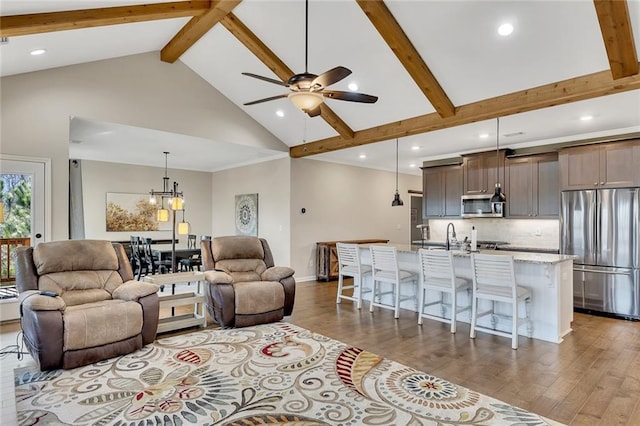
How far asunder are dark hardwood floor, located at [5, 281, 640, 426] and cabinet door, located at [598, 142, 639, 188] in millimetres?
1846

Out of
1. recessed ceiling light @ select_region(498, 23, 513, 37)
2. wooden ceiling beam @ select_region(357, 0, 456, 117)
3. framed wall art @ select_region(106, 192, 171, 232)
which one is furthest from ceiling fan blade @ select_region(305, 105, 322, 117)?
framed wall art @ select_region(106, 192, 171, 232)

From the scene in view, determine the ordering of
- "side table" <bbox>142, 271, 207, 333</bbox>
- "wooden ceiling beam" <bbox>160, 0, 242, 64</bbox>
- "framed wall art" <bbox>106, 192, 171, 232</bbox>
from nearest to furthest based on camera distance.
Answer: "side table" <bbox>142, 271, 207, 333</bbox>, "wooden ceiling beam" <bbox>160, 0, 242, 64</bbox>, "framed wall art" <bbox>106, 192, 171, 232</bbox>

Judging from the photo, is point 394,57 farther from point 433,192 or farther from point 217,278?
point 433,192

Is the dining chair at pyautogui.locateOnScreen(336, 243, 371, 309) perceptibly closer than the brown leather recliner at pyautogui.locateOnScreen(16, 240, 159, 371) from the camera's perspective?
No

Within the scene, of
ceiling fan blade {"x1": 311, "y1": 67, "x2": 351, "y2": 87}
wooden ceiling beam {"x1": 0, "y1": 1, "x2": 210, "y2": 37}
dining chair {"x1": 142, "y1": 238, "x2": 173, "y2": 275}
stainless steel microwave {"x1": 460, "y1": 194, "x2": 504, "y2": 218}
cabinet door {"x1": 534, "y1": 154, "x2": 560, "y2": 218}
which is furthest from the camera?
dining chair {"x1": 142, "y1": 238, "x2": 173, "y2": 275}

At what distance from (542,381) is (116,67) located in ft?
21.4

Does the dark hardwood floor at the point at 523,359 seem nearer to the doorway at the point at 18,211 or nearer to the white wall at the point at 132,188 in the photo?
the doorway at the point at 18,211

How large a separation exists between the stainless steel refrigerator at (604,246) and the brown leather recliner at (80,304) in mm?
5609

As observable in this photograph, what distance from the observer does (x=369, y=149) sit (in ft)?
24.1

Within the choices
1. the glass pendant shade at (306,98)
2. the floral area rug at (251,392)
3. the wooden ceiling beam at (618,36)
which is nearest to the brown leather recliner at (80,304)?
the floral area rug at (251,392)

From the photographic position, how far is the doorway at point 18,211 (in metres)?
4.67

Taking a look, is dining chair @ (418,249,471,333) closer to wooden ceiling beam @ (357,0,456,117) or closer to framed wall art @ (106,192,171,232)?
wooden ceiling beam @ (357,0,456,117)

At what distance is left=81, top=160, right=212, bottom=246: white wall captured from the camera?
8648mm

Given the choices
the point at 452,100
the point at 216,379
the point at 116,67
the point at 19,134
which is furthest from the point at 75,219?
the point at 452,100
